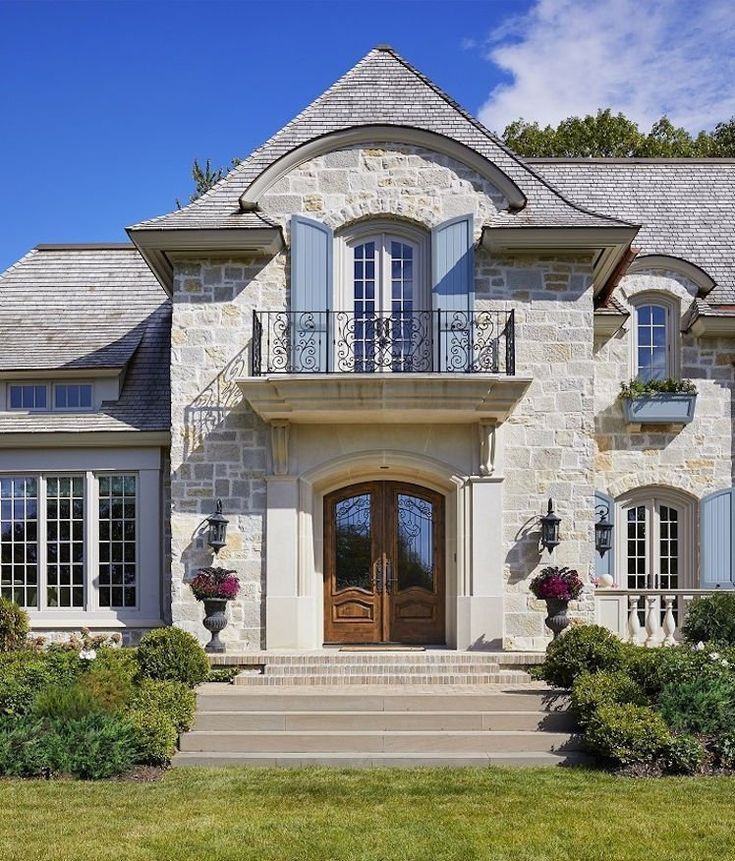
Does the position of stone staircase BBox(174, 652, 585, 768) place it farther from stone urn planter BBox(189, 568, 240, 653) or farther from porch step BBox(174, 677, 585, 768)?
stone urn planter BBox(189, 568, 240, 653)

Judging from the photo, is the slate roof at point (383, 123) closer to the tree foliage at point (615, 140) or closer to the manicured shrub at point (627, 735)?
the manicured shrub at point (627, 735)

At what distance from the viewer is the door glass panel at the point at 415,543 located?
49.1 ft

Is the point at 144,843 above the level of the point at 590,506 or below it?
below

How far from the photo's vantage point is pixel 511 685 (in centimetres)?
1268

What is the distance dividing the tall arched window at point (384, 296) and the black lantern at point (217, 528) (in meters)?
2.66

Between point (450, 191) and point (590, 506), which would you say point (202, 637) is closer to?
point (590, 506)

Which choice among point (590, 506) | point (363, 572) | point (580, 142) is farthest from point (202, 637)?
point (580, 142)

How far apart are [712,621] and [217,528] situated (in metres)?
6.50

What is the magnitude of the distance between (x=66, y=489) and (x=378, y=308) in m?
5.31

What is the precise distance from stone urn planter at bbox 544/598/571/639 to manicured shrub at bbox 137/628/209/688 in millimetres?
4387

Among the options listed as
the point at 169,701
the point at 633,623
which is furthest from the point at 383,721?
the point at 633,623

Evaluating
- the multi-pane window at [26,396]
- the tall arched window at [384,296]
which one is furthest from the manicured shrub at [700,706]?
the multi-pane window at [26,396]

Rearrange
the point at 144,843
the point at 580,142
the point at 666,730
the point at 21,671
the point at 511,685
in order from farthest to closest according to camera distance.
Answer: the point at 580,142 < the point at 511,685 < the point at 21,671 < the point at 666,730 < the point at 144,843

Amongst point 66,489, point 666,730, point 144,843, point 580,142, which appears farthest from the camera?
point 580,142
